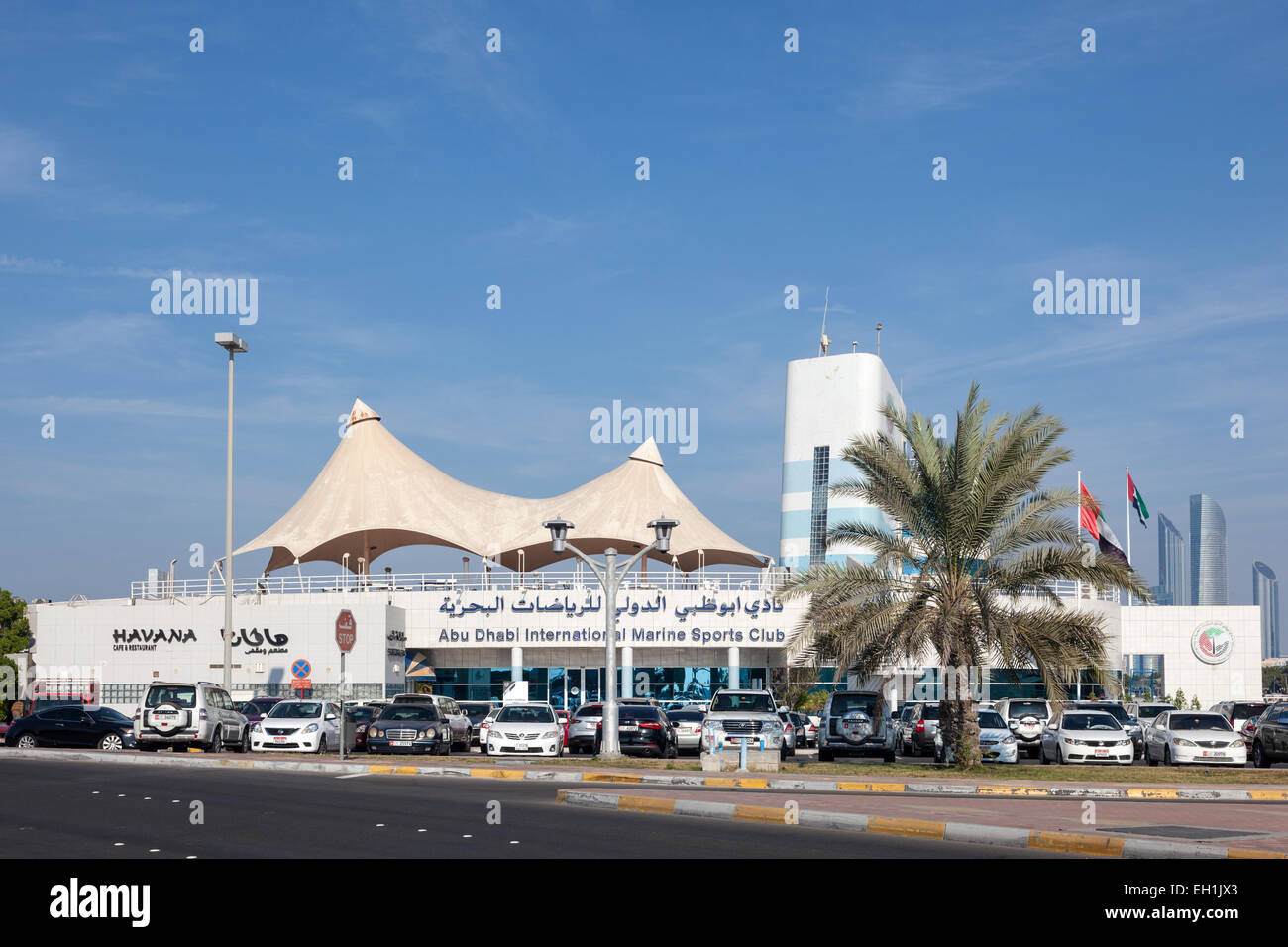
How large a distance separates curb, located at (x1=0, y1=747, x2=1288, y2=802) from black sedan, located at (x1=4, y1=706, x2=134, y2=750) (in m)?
5.25

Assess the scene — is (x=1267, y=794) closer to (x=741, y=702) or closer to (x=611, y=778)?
(x=611, y=778)

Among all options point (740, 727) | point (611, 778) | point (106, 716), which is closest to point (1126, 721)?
point (740, 727)

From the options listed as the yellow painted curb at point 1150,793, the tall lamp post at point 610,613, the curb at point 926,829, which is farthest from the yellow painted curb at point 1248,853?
the tall lamp post at point 610,613

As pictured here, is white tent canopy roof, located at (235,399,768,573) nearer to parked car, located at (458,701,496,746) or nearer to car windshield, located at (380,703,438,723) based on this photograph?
→ parked car, located at (458,701,496,746)

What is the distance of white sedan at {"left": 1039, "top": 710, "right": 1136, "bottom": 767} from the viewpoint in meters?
30.3

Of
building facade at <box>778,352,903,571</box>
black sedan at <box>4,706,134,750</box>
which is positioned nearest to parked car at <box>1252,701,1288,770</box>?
black sedan at <box>4,706,134,750</box>

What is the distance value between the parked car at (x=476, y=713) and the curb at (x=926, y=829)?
21.1m

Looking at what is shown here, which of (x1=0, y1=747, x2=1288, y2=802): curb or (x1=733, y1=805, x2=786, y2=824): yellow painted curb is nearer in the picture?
(x1=733, y1=805, x2=786, y2=824): yellow painted curb

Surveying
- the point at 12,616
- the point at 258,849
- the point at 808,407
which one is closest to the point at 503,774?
the point at 258,849

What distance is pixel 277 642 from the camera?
1934 inches

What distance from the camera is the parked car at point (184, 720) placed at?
30.4 meters

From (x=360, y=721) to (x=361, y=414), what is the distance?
3148 cm

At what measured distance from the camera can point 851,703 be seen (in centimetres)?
3178
